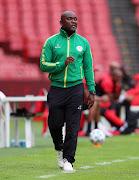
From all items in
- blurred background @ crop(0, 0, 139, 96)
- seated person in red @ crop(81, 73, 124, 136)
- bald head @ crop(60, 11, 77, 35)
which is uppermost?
bald head @ crop(60, 11, 77, 35)

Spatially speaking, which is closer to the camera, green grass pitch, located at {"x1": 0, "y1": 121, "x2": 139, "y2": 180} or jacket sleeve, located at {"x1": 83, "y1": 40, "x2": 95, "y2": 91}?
green grass pitch, located at {"x1": 0, "y1": 121, "x2": 139, "y2": 180}

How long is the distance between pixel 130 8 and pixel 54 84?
19.5m

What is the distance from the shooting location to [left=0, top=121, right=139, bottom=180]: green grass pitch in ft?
17.0

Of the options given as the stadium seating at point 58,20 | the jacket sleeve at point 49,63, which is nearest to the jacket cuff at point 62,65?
the jacket sleeve at point 49,63

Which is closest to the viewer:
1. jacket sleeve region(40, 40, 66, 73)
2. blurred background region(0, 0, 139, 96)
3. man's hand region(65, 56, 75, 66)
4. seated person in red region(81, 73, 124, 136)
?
man's hand region(65, 56, 75, 66)

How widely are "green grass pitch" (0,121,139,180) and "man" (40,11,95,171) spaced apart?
324 mm

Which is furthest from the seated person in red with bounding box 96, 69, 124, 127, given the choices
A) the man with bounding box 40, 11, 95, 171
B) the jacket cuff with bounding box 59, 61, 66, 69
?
the jacket cuff with bounding box 59, 61, 66, 69

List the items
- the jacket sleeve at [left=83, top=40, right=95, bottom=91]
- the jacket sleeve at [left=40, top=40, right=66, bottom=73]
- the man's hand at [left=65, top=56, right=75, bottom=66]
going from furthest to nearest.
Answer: the jacket sleeve at [left=83, top=40, right=95, bottom=91] < the jacket sleeve at [left=40, top=40, right=66, bottom=73] < the man's hand at [left=65, top=56, right=75, bottom=66]

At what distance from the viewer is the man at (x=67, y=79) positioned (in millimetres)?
5609

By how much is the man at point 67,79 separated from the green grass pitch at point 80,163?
0.32m

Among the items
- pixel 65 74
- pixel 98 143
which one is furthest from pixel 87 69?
pixel 98 143

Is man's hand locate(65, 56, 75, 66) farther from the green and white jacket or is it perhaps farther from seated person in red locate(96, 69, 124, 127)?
seated person in red locate(96, 69, 124, 127)

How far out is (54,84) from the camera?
570 cm

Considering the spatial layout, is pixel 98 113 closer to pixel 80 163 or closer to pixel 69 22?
pixel 80 163
